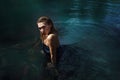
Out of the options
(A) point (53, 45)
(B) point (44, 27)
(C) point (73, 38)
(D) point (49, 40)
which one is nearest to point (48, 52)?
(A) point (53, 45)

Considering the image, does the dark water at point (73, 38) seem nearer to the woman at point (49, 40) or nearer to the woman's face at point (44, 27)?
the woman at point (49, 40)

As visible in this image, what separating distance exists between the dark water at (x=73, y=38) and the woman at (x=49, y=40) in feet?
1.93

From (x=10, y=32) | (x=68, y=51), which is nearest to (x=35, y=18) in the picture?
(x=10, y=32)

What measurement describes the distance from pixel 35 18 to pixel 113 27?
4.42 m

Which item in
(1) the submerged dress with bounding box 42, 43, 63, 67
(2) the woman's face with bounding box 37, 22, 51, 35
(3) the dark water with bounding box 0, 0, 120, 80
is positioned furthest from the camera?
(3) the dark water with bounding box 0, 0, 120, 80

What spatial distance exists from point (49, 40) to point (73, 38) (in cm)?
356

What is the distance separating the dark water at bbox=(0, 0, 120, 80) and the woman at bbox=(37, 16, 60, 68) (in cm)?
59

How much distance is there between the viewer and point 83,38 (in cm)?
956

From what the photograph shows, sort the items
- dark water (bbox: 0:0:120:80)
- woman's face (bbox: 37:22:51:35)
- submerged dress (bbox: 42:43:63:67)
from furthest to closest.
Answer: dark water (bbox: 0:0:120:80)
submerged dress (bbox: 42:43:63:67)
woman's face (bbox: 37:22:51:35)

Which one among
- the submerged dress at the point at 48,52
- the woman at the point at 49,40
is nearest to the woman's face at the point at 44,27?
the woman at the point at 49,40

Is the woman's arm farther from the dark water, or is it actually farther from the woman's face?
the dark water

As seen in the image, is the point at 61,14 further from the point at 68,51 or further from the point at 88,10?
the point at 68,51

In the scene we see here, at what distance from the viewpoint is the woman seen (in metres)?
6.08

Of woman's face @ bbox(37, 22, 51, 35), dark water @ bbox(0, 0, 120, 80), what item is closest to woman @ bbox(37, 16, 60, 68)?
woman's face @ bbox(37, 22, 51, 35)
